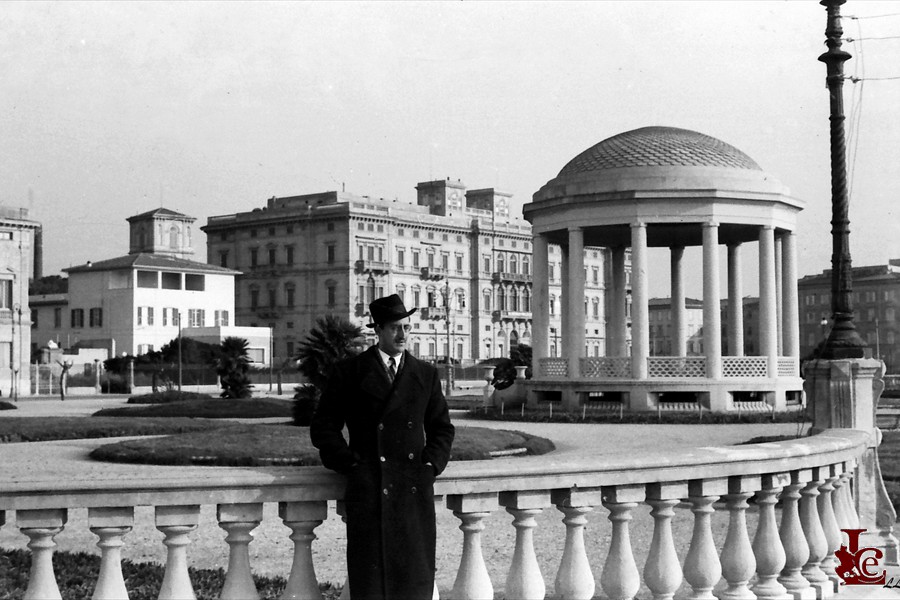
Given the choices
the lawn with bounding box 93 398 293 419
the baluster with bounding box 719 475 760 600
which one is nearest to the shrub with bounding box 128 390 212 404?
the lawn with bounding box 93 398 293 419

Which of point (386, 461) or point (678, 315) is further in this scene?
point (678, 315)

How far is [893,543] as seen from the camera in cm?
939

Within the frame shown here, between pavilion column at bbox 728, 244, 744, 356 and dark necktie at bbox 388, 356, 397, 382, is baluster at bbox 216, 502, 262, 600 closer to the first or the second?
dark necktie at bbox 388, 356, 397, 382

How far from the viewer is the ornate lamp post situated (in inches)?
405

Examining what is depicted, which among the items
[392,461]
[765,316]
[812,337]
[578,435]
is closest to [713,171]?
[765,316]

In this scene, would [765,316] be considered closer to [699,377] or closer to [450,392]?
[699,377]

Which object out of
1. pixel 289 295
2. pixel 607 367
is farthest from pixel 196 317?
pixel 607 367

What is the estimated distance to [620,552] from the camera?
6160mm

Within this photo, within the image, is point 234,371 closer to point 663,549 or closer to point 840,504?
point 840,504

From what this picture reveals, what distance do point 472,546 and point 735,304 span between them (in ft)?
113

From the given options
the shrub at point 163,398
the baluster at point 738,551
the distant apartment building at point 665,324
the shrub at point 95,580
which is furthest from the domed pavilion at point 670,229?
the distant apartment building at point 665,324

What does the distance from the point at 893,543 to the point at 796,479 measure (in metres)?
2.68

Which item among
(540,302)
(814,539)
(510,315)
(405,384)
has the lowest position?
(814,539)

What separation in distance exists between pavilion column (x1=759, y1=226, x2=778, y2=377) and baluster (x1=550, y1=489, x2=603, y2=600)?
30.6m
